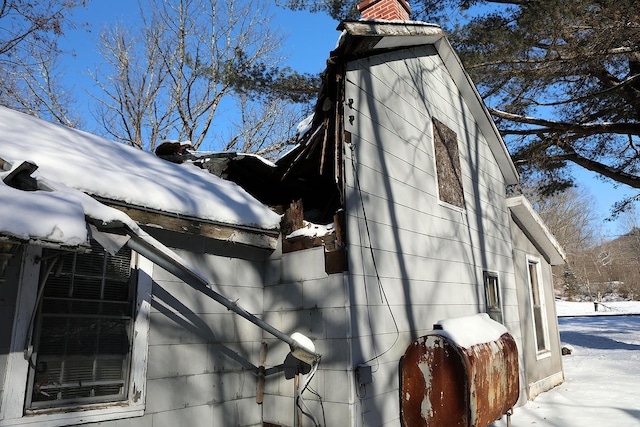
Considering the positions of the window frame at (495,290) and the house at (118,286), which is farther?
the window frame at (495,290)

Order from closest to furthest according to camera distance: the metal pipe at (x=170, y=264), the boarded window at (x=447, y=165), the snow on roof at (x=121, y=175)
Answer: the metal pipe at (x=170, y=264) → the snow on roof at (x=121, y=175) → the boarded window at (x=447, y=165)

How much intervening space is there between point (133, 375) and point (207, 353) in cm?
90

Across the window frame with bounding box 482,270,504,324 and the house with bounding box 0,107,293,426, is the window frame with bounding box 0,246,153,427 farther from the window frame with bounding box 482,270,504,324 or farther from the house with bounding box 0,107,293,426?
the window frame with bounding box 482,270,504,324

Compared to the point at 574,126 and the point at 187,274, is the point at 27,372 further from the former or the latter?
the point at 574,126

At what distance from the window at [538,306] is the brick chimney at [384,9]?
22.1 ft

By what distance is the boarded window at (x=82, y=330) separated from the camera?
3797mm

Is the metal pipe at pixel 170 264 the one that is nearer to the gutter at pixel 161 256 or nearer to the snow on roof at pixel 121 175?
the gutter at pixel 161 256

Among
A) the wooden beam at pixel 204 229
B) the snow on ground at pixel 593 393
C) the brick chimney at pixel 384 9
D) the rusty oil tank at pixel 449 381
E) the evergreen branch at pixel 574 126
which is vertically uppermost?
the brick chimney at pixel 384 9

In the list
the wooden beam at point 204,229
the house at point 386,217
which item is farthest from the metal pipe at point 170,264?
the house at point 386,217

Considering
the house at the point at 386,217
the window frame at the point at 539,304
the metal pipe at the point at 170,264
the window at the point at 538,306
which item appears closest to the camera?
the metal pipe at the point at 170,264

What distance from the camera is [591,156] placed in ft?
45.1

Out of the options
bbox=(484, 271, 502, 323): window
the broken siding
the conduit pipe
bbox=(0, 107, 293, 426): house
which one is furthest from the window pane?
bbox=(0, 107, 293, 426): house

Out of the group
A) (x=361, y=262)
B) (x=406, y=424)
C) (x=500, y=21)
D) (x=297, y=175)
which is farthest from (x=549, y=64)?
(x=406, y=424)

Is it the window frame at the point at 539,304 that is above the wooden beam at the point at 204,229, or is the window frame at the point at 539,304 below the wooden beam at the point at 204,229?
below
